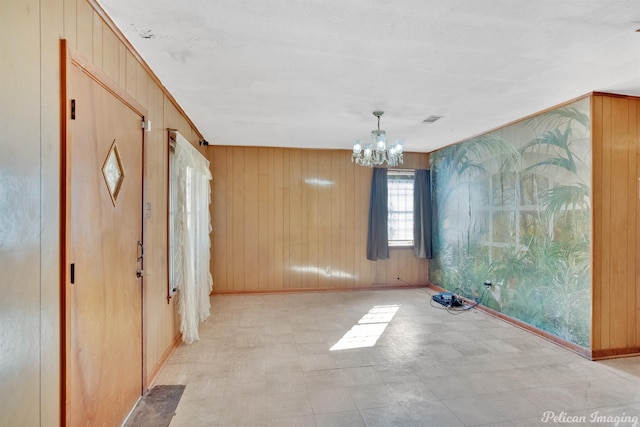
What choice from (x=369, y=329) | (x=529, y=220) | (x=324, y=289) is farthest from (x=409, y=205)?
(x=369, y=329)

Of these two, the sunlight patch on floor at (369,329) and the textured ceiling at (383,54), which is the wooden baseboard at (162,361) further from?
the textured ceiling at (383,54)

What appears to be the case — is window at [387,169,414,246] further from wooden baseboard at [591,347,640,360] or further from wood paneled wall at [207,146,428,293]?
wooden baseboard at [591,347,640,360]

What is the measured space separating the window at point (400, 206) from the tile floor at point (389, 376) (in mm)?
2055

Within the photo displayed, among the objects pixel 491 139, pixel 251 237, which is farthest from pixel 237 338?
pixel 491 139

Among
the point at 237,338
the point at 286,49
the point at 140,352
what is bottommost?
the point at 237,338

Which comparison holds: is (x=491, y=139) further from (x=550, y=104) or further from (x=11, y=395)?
(x=11, y=395)

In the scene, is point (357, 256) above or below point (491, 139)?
below

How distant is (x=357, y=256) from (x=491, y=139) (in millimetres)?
2830

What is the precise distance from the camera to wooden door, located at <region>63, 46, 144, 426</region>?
1.53 metres

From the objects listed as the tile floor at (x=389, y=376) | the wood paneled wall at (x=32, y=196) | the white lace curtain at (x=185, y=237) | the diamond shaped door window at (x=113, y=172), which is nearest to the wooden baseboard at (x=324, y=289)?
the tile floor at (x=389, y=376)

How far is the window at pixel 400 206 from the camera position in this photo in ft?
19.6

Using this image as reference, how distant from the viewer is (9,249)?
112cm

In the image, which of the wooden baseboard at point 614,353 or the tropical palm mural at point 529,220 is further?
the tropical palm mural at point 529,220

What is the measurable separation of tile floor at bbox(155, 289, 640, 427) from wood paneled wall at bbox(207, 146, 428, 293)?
143 centimetres
